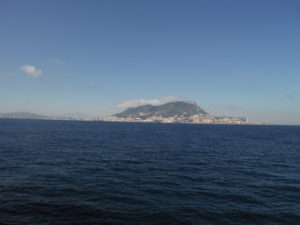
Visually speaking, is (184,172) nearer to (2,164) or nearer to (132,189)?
(132,189)

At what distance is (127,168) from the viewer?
115 feet

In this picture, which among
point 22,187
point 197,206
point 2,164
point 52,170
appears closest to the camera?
point 197,206

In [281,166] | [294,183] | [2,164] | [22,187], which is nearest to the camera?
[22,187]

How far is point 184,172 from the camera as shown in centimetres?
3353

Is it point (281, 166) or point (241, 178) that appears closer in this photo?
point (241, 178)

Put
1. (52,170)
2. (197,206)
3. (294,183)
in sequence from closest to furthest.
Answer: (197,206) < (294,183) < (52,170)

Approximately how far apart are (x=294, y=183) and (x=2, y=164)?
155 feet

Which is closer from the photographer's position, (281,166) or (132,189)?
(132,189)

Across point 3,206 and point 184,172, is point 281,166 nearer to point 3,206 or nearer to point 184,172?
point 184,172

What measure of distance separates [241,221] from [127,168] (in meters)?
21.2

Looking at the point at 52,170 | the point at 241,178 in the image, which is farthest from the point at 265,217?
the point at 52,170

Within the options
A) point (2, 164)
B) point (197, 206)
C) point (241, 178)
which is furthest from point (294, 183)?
point (2, 164)

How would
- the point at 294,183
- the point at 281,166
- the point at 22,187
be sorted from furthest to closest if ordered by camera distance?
the point at 281,166 < the point at 294,183 < the point at 22,187

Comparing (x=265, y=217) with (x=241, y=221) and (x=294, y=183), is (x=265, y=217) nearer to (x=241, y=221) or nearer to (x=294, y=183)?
(x=241, y=221)
